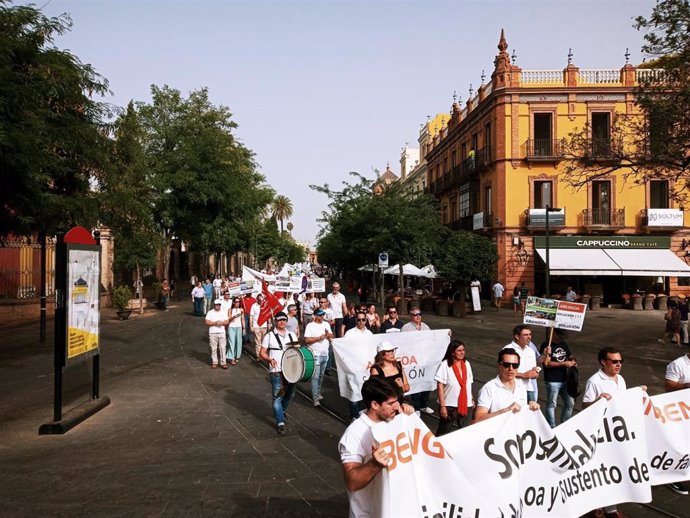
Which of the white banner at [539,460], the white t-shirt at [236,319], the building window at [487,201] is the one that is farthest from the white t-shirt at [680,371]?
the building window at [487,201]

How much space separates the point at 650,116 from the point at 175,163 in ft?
77.1

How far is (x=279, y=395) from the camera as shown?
25.0ft

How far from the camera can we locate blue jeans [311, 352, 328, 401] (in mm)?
9055

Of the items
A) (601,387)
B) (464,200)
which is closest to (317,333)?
(601,387)

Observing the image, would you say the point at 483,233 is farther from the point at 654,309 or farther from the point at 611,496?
the point at 611,496

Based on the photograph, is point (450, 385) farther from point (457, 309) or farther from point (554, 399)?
point (457, 309)

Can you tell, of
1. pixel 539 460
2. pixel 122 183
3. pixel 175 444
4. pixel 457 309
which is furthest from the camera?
pixel 457 309

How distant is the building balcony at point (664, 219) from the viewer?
31250mm

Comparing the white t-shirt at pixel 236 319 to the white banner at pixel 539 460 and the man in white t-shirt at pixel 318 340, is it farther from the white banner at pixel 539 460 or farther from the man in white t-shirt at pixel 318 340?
the white banner at pixel 539 460

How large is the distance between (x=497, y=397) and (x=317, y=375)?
189 inches

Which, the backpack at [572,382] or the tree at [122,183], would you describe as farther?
the tree at [122,183]

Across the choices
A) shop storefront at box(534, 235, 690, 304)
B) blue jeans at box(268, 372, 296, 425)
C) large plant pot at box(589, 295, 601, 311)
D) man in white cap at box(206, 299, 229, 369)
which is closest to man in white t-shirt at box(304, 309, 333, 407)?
blue jeans at box(268, 372, 296, 425)

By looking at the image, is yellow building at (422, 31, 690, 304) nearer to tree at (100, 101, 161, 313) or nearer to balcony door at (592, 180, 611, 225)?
balcony door at (592, 180, 611, 225)

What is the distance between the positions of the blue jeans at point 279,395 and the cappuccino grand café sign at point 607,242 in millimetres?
27111
